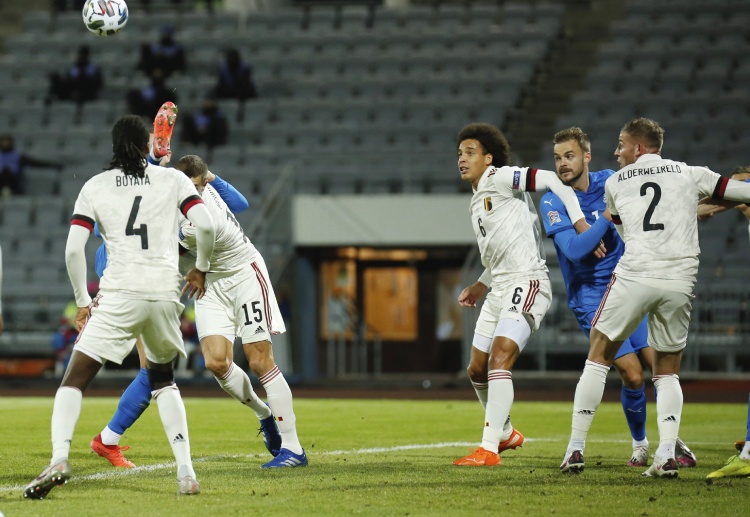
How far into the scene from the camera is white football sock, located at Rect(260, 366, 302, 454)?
7.75 metres

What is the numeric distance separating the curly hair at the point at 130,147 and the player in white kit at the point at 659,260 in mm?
2902

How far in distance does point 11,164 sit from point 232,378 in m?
15.1

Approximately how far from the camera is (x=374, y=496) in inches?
253

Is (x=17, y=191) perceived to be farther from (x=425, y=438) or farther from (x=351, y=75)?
(x=425, y=438)

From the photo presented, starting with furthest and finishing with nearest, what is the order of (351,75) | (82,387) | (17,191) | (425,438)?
(351,75) < (17,191) < (425,438) < (82,387)

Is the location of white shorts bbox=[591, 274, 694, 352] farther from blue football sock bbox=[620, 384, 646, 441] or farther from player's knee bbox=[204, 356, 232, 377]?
player's knee bbox=[204, 356, 232, 377]

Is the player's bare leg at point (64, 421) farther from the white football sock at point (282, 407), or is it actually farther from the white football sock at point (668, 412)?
the white football sock at point (668, 412)

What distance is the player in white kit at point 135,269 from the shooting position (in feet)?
20.8

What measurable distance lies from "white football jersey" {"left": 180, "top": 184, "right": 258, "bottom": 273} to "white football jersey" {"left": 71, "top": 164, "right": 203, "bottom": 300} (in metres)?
1.49

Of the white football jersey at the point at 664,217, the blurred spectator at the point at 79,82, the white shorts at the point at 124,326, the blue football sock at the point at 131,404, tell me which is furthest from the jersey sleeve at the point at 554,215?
the blurred spectator at the point at 79,82

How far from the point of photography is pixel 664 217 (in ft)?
23.4

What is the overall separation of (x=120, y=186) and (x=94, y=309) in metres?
0.69

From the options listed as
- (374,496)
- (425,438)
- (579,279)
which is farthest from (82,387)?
(425,438)

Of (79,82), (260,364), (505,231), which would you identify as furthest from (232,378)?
(79,82)
